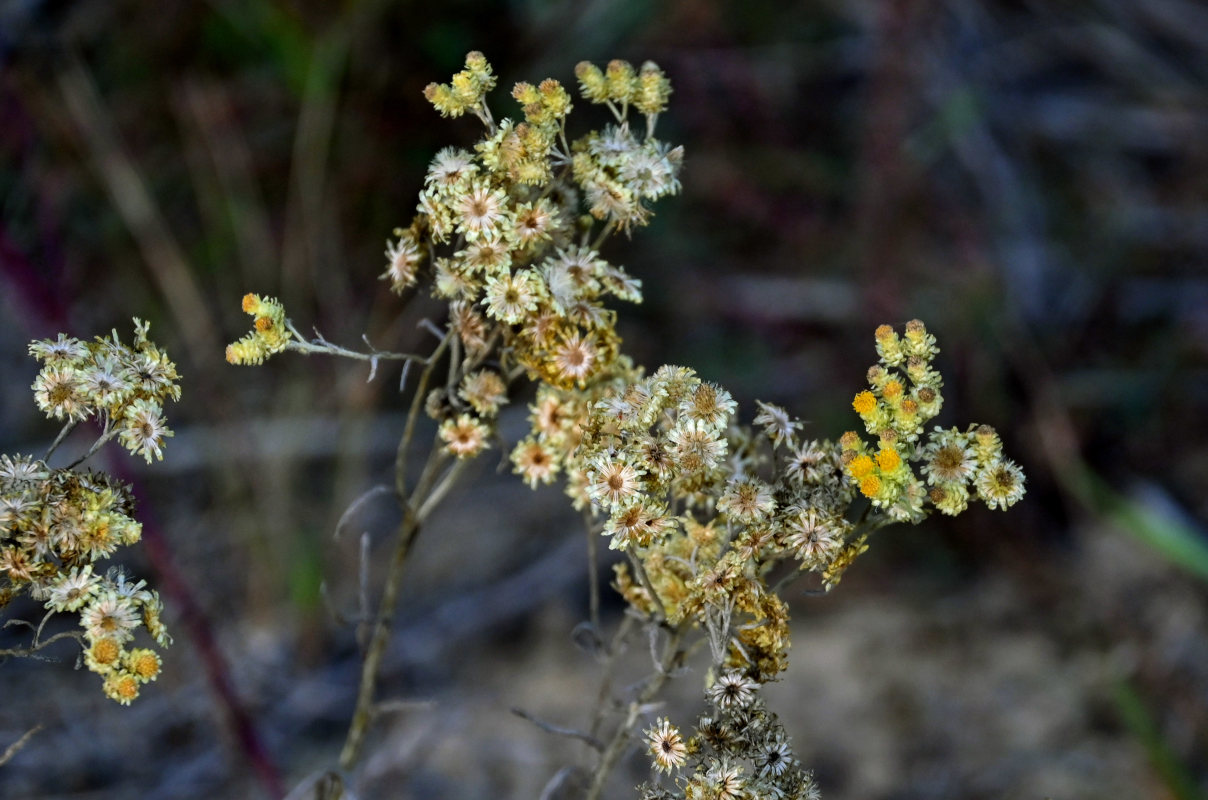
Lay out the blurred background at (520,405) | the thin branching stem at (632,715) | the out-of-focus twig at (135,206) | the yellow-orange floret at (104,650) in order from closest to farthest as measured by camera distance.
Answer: the yellow-orange floret at (104,650) → the thin branching stem at (632,715) → the blurred background at (520,405) → the out-of-focus twig at (135,206)

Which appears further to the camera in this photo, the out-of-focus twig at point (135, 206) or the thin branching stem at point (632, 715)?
the out-of-focus twig at point (135, 206)

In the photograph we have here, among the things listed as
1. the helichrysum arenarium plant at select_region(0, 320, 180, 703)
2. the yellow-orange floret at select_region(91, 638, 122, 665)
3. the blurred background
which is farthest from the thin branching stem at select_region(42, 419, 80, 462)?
the blurred background

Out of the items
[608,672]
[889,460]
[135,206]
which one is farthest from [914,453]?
[135,206]

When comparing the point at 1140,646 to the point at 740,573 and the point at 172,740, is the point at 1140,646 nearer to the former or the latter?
the point at 740,573

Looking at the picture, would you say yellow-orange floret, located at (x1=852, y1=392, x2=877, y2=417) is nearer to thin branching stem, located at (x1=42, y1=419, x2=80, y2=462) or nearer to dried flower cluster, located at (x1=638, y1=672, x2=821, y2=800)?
dried flower cluster, located at (x1=638, y1=672, x2=821, y2=800)

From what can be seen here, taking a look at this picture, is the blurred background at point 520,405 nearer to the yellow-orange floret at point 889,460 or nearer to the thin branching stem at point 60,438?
the thin branching stem at point 60,438

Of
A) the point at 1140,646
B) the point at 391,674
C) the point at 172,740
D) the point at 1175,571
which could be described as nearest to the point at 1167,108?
the point at 1175,571

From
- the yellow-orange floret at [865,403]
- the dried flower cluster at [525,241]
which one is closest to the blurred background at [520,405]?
the dried flower cluster at [525,241]

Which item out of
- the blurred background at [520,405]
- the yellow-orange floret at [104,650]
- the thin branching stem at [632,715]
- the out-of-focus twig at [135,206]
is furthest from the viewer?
the out-of-focus twig at [135,206]
